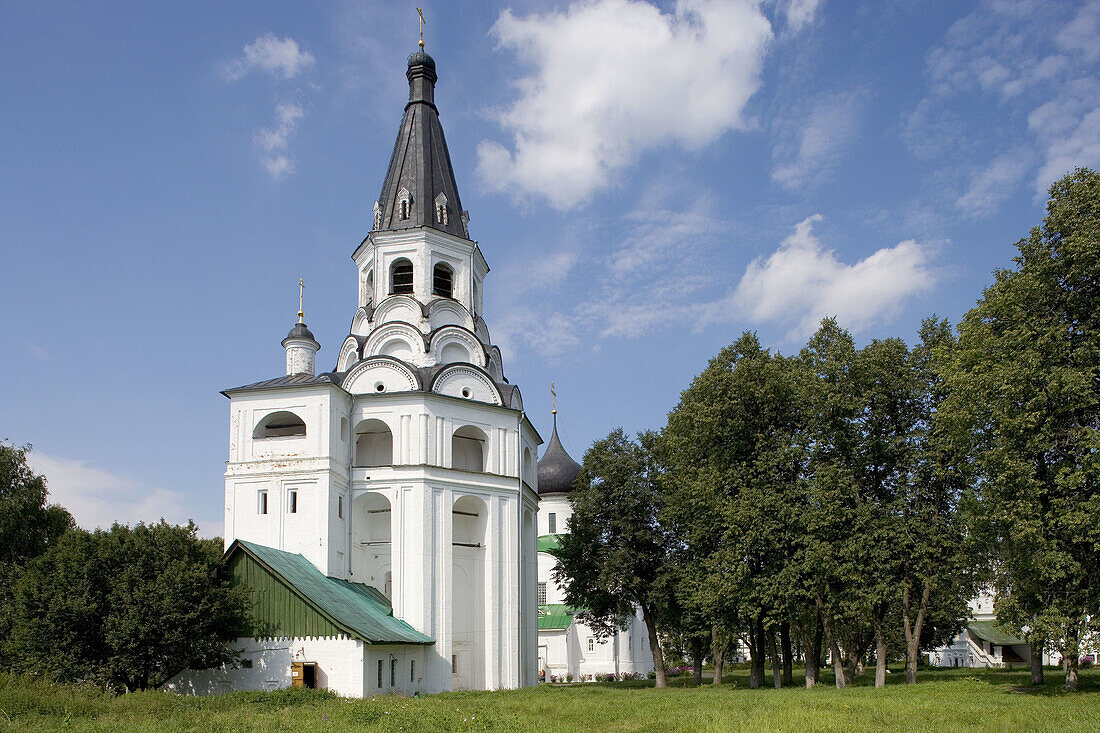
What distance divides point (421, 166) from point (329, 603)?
19.7m

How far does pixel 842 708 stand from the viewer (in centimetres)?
2170

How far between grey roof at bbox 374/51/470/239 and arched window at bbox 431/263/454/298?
5.04 ft

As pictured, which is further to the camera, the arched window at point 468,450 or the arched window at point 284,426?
the arched window at point 468,450

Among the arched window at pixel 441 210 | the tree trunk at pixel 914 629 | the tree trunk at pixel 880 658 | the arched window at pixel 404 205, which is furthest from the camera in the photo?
the arched window at pixel 441 210

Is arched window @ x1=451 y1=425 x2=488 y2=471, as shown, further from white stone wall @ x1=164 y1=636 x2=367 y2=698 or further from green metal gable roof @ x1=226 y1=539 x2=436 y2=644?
white stone wall @ x1=164 y1=636 x2=367 y2=698

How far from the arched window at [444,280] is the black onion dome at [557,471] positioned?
22927mm

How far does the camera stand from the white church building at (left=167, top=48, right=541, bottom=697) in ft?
91.0

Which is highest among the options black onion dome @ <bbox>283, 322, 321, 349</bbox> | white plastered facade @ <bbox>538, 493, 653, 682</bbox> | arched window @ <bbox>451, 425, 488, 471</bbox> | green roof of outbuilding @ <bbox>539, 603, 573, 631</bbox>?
black onion dome @ <bbox>283, 322, 321, 349</bbox>

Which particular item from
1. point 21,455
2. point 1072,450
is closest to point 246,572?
point 21,455

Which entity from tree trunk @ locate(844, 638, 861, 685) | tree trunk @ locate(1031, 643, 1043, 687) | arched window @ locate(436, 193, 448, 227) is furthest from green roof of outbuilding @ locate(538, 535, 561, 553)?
tree trunk @ locate(1031, 643, 1043, 687)

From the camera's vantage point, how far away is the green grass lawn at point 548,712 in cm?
1777

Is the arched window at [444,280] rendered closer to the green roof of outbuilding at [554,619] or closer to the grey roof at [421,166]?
the grey roof at [421,166]

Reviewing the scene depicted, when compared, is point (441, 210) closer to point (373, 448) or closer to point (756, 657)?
point (373, 448)

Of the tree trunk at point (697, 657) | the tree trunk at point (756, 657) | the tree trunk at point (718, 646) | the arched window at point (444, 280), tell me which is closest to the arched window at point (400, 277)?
the arched window at point (444, 280)
